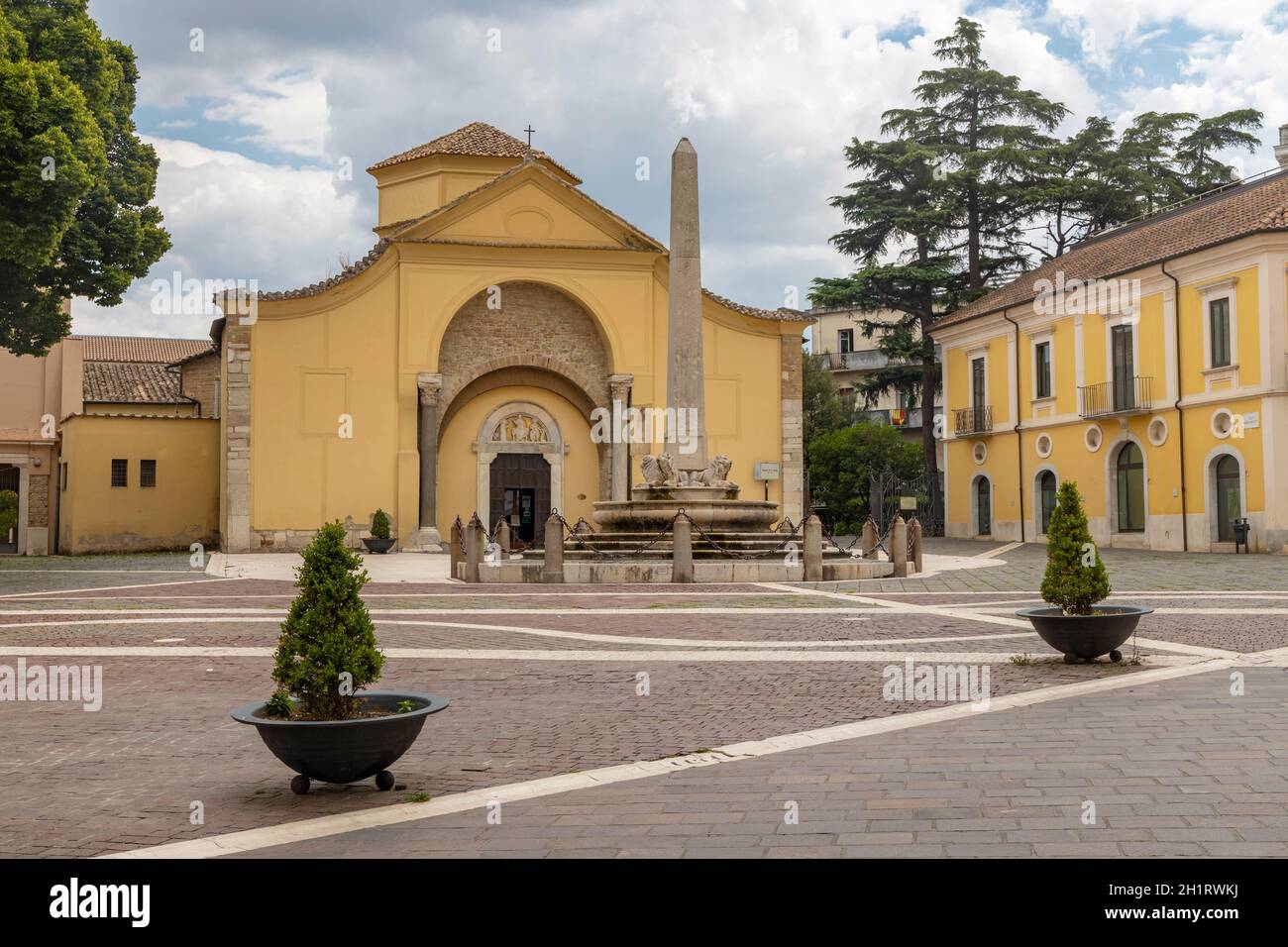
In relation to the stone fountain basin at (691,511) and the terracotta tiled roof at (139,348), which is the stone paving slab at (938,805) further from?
the terracotta tiled roof at (139,348)

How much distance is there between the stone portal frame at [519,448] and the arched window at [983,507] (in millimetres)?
14789

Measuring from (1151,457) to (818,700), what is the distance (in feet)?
88.5

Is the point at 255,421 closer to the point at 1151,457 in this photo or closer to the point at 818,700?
the point at 1151,457

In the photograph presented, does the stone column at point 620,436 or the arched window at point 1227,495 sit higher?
the stone column at point 620,436

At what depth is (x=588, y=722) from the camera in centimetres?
745

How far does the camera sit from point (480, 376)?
111 feet

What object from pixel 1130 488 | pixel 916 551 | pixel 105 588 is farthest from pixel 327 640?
pixel 1130 488

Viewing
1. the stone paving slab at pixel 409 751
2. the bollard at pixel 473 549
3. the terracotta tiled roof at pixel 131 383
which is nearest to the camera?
the stone paving slab at pixel 409 751

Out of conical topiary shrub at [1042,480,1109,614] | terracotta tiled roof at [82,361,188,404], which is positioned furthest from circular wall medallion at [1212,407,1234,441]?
terracotta tiled roof at [82,361,188,404]

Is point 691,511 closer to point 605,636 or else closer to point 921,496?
point 605,636

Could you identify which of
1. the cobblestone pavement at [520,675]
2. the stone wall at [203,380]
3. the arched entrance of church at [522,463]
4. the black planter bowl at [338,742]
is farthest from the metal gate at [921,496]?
the black planter bowl at [338,742]

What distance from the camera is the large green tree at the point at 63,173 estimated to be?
66.9 ft

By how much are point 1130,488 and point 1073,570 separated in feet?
84.7
